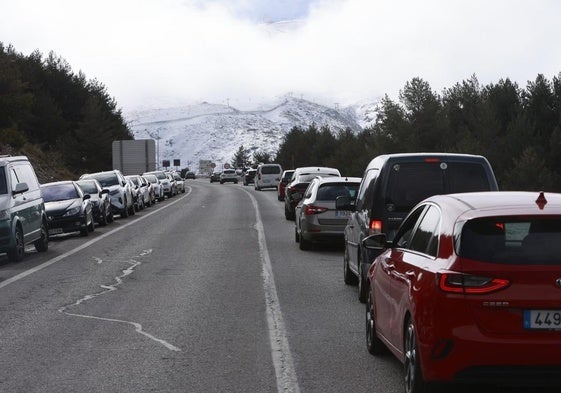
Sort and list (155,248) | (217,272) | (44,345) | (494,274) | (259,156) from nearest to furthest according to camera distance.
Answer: (494,274)
(44,345)
(217,272)
(155,248)
(259,156)

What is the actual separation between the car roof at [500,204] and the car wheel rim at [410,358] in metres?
0.89

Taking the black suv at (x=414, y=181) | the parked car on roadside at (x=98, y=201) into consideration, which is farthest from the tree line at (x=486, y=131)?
the black suv at (x=414, y=181)

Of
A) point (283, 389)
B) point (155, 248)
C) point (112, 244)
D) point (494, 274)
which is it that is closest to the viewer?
point (494, 274)

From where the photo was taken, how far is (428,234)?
7211 millimetres

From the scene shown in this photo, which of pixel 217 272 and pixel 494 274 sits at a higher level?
pixel 494 274

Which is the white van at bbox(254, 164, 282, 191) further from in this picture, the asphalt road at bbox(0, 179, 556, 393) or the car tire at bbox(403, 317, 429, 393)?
the car tire at bbox(403, 317, 429, 393)

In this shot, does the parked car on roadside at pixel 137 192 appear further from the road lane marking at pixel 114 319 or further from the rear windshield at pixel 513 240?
the rear windshield at pixel 513 240

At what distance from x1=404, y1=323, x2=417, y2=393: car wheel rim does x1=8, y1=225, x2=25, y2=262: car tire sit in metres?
13.4

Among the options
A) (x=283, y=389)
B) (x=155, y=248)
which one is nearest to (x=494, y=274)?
(x=283, y=389)

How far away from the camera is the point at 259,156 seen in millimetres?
189250

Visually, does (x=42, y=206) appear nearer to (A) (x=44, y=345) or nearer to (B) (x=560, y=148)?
(A) (x=44, y=345)

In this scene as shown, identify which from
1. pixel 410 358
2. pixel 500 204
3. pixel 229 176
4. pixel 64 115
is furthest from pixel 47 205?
pixel 229 176

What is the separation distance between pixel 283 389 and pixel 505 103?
85.1 metres

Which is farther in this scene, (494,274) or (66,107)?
(66,107)
